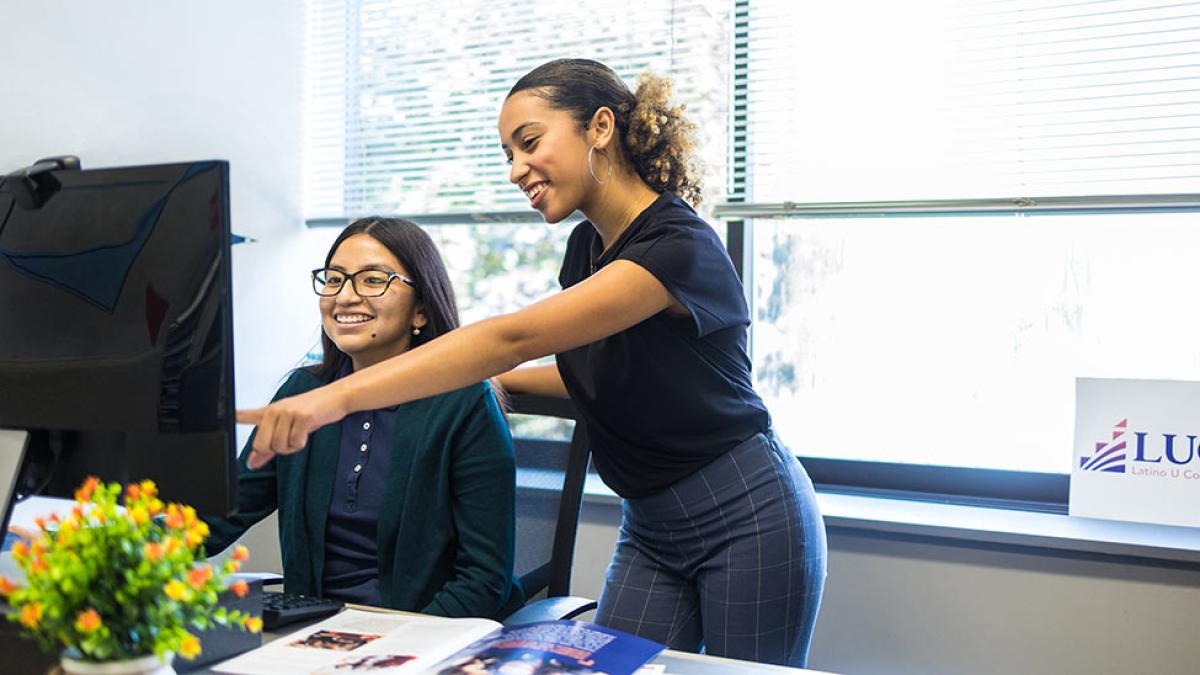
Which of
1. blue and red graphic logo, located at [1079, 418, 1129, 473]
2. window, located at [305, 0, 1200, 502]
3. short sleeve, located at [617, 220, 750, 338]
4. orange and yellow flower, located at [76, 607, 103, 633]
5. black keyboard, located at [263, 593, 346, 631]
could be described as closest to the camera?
orange and yellow flower, located at [76, 607, 103, 633]

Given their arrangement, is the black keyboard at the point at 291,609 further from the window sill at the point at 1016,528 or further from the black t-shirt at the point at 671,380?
the window sill at the point at 1016,528

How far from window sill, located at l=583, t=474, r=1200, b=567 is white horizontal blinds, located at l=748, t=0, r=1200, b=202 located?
28.0 inches

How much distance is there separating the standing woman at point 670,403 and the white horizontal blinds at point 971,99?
91 centimetres

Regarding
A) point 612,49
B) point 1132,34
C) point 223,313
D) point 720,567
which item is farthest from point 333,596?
point 1132,34

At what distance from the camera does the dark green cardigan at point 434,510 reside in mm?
1602

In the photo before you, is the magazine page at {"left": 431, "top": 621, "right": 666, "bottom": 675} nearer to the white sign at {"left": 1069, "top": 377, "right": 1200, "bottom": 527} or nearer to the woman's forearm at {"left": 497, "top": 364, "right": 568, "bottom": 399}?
the woman's forearm at {"left": 497, "top": 364, "right": 568, "bottom": 399}

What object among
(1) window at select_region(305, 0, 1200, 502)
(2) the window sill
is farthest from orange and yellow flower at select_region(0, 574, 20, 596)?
(1) window at select_region(305, 0, 1200, 502)

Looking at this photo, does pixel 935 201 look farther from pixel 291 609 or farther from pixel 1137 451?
pixel 291 609

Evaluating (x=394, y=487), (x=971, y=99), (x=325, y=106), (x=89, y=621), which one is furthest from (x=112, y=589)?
(x=325, y=106)

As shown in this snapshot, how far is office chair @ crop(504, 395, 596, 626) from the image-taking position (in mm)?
1719

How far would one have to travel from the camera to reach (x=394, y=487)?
1.62 m

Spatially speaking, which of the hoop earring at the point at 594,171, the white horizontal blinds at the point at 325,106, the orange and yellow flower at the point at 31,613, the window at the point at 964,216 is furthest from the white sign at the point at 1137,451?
the white horizontal blinds at the point at 325,106

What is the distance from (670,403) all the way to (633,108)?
486 mm

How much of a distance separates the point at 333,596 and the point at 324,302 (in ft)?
1.60
